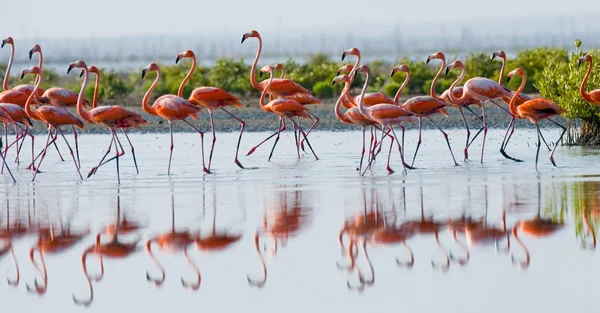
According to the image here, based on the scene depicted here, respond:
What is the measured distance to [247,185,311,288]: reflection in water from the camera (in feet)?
27.7

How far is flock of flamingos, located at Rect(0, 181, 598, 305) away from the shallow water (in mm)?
31

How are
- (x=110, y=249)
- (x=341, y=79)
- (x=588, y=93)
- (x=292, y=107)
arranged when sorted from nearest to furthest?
(x=110, y=249) < (x=341, y=79) < (x=588, y=93) < (x=292, y=107)

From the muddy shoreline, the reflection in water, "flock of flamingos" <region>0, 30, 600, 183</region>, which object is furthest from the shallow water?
the muddy shoreline

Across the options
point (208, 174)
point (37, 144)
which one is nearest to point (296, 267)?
point (208, 174)

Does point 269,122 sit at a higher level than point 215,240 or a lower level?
higher

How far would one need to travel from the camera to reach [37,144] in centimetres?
2130

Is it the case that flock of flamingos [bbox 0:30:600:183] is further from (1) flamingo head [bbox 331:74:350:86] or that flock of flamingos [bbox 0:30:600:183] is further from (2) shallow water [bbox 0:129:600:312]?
(2) shallow water [bbox 0:129:600:312]

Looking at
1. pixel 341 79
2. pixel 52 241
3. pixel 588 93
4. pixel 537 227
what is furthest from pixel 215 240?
pixel 588 93

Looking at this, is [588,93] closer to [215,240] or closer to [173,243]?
[215,240]

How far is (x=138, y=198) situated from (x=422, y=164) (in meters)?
4.60

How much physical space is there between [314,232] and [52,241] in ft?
6.69

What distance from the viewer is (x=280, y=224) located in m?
9.77

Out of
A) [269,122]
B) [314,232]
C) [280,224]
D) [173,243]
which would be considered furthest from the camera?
[269,122]

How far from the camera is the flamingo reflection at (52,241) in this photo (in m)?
8.27
